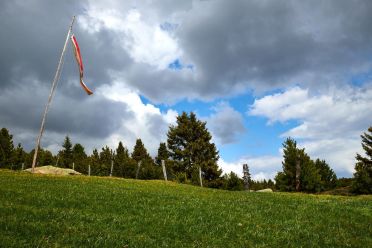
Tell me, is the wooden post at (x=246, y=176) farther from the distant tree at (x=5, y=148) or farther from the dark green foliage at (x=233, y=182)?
the distant tree at (x=5, y=148)

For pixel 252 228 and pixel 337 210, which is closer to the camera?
pixel 252 228

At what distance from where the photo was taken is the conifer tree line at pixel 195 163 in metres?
69.0

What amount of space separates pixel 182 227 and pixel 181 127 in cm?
7710

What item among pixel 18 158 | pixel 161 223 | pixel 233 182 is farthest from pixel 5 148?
pixel 161 223

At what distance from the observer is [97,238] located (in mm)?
12211

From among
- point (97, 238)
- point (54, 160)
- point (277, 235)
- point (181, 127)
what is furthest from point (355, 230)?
point (54, 160)

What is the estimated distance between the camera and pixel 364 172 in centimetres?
6750

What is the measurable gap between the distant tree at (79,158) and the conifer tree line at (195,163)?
372mm

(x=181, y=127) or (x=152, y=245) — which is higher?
(x=181, y=127)

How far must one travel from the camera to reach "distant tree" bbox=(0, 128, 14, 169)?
10569 cm

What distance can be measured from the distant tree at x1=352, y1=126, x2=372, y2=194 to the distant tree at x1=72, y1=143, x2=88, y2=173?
269 feet

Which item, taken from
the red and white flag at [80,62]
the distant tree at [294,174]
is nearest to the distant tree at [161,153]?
the distant tree at [294,174]

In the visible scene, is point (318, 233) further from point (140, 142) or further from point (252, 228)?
point (140, 142)

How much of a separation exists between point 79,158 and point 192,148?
2684 inches
